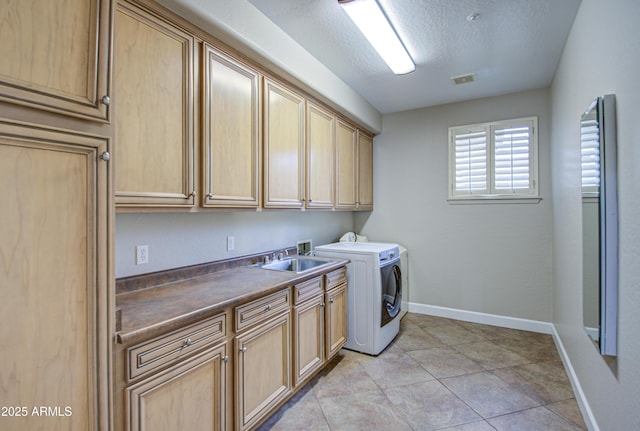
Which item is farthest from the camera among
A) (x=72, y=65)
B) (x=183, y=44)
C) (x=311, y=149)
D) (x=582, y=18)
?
(x=311, y=149)

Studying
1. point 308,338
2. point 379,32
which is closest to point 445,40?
point 379,32

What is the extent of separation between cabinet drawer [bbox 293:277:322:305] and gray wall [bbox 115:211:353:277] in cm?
63

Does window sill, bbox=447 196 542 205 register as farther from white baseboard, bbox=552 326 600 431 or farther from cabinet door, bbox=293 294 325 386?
cabinet door, bbox=293 294 325 386

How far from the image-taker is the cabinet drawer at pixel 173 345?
3.94 ft

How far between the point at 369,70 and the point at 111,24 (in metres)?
2.26

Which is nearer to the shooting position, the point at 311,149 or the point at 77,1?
the point at 77,1

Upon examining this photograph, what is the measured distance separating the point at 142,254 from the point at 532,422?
2.63 meters

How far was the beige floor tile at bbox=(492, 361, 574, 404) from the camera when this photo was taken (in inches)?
88.7

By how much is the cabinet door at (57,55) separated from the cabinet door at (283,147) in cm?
123

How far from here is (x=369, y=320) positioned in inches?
113

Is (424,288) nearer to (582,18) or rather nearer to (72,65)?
(582,18)

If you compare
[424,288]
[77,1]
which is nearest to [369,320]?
[424,288]


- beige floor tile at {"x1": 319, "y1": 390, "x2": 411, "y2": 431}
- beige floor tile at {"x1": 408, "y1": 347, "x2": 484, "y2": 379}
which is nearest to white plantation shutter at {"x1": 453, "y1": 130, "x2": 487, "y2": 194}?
beige floor tile at {"x1": 408, "y1": 347, "x2": 484, "y2": 379}

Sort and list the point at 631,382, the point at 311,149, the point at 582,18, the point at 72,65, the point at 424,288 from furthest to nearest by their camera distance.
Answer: the point at 424,288 < the point at 311,149 < the point at 582,18 < the point at 631,382 < the point at 72,65
